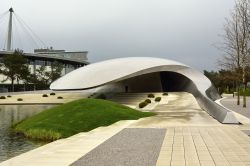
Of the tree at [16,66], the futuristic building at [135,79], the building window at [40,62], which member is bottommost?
the futuristic building at [135,79]

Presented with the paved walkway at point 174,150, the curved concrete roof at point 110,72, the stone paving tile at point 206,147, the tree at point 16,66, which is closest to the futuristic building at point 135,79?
the curved concrete roof at point 110,72

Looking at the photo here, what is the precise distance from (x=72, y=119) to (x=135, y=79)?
38502 mm

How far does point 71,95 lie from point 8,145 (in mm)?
41005

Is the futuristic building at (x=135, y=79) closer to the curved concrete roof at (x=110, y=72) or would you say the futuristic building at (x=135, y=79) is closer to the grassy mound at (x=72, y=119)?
the curved concrete roof at (x=110, y=72)

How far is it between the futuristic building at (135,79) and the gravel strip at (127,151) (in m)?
23.5

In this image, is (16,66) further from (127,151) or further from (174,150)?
(174,150)

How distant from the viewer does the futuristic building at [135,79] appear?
4306 cm

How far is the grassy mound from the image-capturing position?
56.0 ft

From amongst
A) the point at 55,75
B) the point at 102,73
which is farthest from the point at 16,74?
the point at 102,73

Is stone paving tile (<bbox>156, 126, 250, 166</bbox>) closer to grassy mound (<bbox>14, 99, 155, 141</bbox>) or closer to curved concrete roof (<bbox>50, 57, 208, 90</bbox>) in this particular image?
grassy mound (<bbox>14, 99, 155, 141</bbox>)

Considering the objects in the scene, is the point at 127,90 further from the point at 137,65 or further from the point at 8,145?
the point at 8,145

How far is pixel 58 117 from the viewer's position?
20.1 metres

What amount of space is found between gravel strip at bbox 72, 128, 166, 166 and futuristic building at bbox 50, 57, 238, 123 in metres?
23.5

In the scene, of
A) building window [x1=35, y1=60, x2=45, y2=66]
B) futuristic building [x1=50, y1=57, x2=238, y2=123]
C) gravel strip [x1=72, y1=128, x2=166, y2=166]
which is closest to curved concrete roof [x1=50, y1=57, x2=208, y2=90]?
futuristic building [x1=50, y1=57, x2=238, y2=123]
